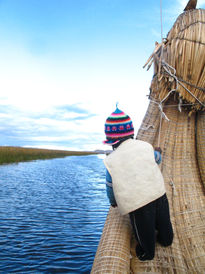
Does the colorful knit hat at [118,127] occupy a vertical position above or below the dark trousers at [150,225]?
above

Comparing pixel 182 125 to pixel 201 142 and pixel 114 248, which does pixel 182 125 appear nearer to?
pixel 201 142

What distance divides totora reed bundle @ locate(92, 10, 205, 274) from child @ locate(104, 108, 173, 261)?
1.52ft

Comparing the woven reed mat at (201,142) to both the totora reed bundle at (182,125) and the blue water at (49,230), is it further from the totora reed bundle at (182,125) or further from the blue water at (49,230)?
the blue water at (49,230)

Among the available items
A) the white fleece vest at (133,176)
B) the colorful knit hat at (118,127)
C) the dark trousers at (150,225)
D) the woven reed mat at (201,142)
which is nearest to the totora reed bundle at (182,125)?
the woven reed mat at (201,142)

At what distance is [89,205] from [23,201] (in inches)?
90.6

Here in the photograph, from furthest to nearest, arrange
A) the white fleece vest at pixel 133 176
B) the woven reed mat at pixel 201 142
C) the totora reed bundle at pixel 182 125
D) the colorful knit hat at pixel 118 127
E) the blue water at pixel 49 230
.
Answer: the blue water at pixel 49 230 → the woven reed mat at pixel 201 142 → the totora reed bundle at pixel 182 125 → the colorful knit hat at pixel 118 127 → the white fleece vest at pixel 133 176

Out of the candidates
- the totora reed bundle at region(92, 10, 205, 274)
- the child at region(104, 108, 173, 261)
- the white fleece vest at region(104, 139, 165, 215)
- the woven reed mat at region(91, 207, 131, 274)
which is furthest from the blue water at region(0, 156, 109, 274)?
the white fleece vest at region(104, 139, 165, 215)

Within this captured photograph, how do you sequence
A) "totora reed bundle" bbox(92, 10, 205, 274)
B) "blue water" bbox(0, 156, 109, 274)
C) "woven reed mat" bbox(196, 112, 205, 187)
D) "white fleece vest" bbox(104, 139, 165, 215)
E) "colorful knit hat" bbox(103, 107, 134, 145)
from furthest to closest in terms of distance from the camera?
"blue water" bbox(0, 156, 109, 274), "woven reed mat" bbox(196, 112, 205, 187), "totora reed bundle" bbox(92, 10, 205, 274), "colorful knit hat" bbox(103, 107, 134, 145), "white fleece vest" bbox(104, 139, 165, 215)

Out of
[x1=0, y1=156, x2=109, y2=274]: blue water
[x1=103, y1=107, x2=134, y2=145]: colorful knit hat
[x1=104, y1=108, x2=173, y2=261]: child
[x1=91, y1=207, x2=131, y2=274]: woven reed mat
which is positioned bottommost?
[x1=0, y1=156, x2=109, y2=274]: blue water

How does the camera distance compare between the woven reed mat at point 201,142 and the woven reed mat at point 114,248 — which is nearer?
the woven reed mat at point 114,248

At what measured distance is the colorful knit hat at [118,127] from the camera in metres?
2.19

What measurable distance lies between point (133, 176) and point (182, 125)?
6.00ft

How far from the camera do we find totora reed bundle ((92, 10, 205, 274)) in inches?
114

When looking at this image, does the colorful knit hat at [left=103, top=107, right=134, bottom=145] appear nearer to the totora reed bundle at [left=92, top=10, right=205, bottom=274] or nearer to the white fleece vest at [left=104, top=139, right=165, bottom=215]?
the white fleece vest at [left=104, top=139, right=165, bottom=215]
